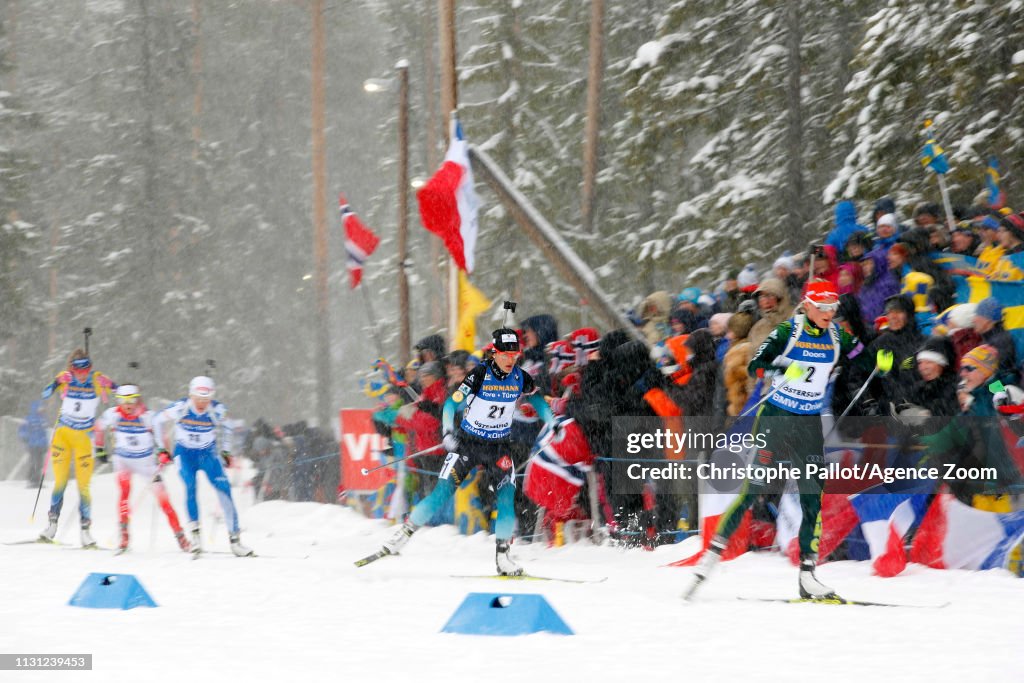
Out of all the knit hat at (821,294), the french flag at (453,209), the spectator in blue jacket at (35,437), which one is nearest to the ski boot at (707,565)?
the knit hat at (821,294)

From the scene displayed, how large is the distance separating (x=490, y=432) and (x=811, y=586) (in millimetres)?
3047

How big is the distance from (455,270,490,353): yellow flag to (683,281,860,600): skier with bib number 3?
689 centimetres

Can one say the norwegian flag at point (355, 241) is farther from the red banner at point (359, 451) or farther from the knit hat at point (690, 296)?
the knit hat at point (690, 296)

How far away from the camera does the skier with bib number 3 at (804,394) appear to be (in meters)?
8.08

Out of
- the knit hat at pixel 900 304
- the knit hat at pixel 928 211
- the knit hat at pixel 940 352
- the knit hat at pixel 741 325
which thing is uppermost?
the knit hat at pixel 928 211

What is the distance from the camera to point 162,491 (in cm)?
1280

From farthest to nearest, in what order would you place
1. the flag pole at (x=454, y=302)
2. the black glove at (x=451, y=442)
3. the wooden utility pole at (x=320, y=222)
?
1. the wooden utility pole at (x=320, y=222)
2. the flag pole at (x=454, y=302)
3. the black glove at (x=451, y=442)

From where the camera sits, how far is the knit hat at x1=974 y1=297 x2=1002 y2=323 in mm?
9070

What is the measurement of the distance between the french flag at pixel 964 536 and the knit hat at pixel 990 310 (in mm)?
1366

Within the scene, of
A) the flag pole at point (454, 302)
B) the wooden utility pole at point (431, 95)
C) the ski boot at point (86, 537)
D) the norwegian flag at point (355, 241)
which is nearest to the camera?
the ski boot at point (86, 537)

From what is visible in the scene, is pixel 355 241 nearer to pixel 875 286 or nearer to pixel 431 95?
pixel 875 286

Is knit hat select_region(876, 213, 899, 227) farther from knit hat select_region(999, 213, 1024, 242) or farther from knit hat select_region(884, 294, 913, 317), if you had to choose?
knit hat select_region(884, 294, 913, 317)

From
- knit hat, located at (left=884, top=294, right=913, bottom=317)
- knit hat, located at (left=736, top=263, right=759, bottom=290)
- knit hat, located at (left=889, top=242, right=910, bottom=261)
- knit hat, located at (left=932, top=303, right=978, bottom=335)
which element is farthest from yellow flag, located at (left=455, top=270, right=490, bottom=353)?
knit hat, located at (left=932, top=303, right=978, bottom=335)

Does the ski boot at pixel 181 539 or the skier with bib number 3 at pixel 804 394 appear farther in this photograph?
the ski boot at pixel 181 539
